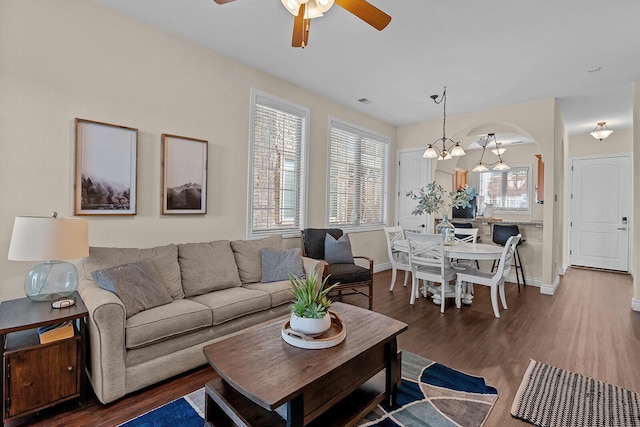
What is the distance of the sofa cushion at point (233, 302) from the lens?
8.23 ft

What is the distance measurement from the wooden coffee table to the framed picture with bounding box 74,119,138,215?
1.78 metres

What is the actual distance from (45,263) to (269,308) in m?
1.72

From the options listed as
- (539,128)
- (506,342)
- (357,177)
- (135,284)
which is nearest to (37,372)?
(135,284)

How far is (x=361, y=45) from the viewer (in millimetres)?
3250

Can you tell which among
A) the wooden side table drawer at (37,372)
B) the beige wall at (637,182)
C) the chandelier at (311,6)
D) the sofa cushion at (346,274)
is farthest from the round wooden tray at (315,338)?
the beige wall at (637,182)

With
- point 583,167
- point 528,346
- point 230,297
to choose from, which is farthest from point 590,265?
point 230,297

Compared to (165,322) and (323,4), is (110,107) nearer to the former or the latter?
(165,322)

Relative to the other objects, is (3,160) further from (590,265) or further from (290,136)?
(590,265)

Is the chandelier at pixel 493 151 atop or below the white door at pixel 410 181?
atop

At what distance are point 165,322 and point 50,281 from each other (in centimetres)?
82

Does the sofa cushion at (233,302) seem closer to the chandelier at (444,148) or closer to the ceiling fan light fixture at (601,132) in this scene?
the chandelier at (444,148)

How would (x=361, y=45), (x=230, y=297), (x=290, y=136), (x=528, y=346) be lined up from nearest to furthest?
(x=230, y=297), (x=528, y=346), (x=361, y=45), (x=290, y=136)

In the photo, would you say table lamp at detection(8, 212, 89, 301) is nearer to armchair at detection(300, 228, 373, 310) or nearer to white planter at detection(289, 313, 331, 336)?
white planter at detection(289, 313, 331, 336)

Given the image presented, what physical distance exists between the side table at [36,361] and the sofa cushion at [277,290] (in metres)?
1.38
